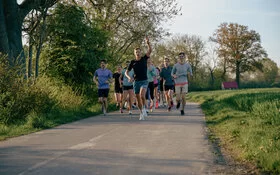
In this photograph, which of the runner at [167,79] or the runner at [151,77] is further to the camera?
the runner at [167,79]

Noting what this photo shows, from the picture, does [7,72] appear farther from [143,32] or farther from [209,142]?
[143,32]

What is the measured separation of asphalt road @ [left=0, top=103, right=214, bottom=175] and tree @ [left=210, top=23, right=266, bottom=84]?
60310 millimetres

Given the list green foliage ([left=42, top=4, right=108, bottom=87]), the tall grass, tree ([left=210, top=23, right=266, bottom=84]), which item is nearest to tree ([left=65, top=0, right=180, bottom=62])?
green foliage ([left=42, top=4, right=108, bottom=87])

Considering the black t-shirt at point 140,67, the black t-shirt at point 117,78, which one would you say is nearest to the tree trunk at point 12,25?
the black t-shirt at point 117,78

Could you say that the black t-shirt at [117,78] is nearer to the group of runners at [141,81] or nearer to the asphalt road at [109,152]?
the group of runners at [141,81]

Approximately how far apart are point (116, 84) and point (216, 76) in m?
54.5

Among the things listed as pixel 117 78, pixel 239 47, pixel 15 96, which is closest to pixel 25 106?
pixel 15 96

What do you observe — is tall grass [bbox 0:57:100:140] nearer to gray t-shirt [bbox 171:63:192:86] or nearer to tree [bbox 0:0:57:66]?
tree [bbox 0:0:57:66]

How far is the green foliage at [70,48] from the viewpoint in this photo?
59.1 feet

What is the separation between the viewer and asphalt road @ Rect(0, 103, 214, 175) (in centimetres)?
491

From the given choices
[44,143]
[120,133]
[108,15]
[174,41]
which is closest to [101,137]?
[120,133]

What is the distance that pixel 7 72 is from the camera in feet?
37.1

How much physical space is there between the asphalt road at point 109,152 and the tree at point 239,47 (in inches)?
2374

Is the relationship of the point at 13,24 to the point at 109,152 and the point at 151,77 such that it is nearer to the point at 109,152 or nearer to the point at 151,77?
the point at 151,77
